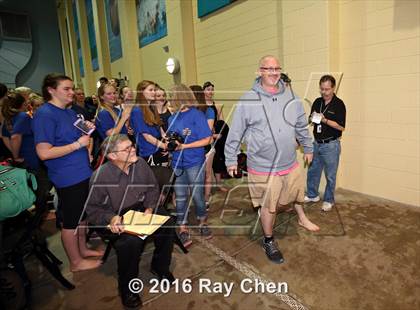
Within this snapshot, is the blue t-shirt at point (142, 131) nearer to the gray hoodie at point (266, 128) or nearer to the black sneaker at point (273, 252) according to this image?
the gray hoodie at point (266, 128)

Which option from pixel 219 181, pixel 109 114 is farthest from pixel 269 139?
pixel 219 181

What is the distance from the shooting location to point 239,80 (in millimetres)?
4953

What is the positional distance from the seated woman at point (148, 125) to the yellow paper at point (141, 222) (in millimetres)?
912

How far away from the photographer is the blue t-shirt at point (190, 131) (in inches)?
105

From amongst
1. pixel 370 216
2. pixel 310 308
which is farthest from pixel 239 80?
pixel 310 308

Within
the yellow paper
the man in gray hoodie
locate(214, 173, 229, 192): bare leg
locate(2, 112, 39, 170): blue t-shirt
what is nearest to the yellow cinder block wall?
the man in gray hoodie

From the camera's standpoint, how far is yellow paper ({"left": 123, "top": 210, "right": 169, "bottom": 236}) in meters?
1.90

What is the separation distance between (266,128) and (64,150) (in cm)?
157

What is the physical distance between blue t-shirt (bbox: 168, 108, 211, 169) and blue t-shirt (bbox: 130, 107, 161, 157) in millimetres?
322

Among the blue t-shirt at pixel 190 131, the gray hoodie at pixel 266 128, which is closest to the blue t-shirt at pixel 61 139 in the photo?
the blue t-shirt at pixel 190 131

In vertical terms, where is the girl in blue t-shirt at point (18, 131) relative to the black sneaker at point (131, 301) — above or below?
above

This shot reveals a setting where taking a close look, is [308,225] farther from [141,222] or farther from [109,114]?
[109,114]

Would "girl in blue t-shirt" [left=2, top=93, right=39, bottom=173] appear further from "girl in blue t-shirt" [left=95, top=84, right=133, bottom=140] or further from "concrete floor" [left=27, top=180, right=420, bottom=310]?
"concrete floor" [left=27, top=180, right=420, bottom=310]

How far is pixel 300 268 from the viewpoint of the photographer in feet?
7.68
